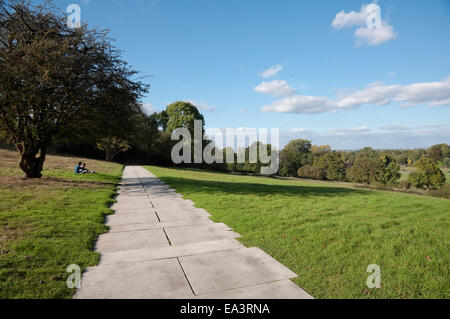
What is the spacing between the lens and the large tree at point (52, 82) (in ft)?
31.0

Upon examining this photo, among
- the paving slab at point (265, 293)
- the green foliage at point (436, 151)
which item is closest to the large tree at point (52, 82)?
the paving slab at point (265, 293)

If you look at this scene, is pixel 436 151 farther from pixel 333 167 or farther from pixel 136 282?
pixel 136 282

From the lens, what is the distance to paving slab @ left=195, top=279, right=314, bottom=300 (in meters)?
3.02

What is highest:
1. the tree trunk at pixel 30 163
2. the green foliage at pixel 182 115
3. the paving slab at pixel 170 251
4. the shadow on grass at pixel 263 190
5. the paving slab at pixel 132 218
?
the green foliage at pixel 182 115

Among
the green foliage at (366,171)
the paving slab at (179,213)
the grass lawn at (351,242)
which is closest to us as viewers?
the grass lawn at (351,242)

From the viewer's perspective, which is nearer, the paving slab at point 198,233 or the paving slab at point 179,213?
the paving slab at point 198,233

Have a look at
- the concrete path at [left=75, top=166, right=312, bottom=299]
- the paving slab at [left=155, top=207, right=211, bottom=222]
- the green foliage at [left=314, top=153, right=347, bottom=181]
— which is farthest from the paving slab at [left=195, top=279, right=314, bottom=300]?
the green foliage at [left=314, top=153, right=347, bottom=181]

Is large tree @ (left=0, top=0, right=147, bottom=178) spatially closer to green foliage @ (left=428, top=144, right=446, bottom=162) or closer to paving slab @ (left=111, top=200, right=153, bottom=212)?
paving slab @ (left=111, top=200, right=153, bottom=212)

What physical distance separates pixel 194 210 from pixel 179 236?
2380mm

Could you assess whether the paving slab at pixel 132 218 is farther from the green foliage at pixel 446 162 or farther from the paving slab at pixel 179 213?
the green foliage at pixel 446 162
